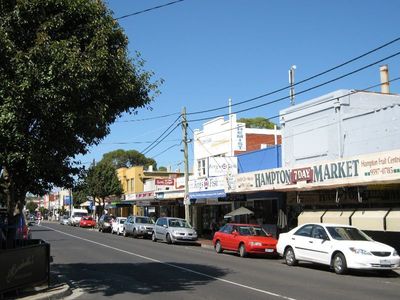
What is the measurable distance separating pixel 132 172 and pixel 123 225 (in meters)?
22.6

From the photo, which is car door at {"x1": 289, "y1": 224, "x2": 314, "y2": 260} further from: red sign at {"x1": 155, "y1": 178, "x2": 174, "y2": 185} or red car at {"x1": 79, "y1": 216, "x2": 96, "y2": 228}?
red car at {"x1": 79, "y1": 216, "x2": 96, "y2": 228}

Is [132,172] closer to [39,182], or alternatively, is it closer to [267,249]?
[267,249]

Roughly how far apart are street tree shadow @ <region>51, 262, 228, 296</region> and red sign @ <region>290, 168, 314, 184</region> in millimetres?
7860

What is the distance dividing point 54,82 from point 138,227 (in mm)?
29323

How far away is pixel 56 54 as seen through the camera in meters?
10.5

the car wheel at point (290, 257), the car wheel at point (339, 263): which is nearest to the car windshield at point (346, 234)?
the car wheel at point (339, 263)

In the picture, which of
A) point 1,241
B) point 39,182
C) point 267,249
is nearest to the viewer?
point 1,241

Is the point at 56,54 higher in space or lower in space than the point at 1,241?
higher

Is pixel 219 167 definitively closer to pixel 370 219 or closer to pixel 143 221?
pixel 143 221

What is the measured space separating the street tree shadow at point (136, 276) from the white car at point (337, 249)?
3161 millimetres

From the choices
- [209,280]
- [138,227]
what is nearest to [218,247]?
[209,280]

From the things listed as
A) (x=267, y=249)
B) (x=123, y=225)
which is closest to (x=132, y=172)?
(x=123, y=225)

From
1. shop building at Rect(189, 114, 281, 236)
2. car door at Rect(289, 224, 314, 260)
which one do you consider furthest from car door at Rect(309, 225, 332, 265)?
shop building at Rect(189, 114, 281, 236)

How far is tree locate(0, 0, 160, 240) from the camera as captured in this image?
10453 mm
